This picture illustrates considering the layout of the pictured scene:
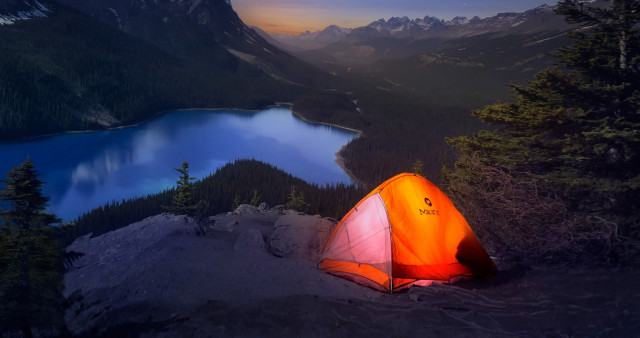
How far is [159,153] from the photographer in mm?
76812

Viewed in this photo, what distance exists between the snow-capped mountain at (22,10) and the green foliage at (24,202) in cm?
13802

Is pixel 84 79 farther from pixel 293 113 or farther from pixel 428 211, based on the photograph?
pixel 428 211

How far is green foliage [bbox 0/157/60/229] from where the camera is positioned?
8.05 meters

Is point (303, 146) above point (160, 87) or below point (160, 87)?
below

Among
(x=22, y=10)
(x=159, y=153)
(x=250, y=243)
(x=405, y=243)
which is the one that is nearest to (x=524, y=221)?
(x=405, y=243)

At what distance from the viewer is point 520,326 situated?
728cm

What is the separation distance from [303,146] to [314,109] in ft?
155

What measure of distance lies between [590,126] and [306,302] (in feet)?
41.0

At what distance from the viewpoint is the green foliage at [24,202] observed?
8.05m

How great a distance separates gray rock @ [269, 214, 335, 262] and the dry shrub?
238 inches

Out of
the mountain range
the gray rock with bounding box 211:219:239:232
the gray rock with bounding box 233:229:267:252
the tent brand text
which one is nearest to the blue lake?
the mountain range

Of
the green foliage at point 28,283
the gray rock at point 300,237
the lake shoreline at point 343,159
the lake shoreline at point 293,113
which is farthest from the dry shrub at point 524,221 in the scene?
the lake shoreline at point 293,113

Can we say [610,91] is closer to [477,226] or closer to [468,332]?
[477,226]

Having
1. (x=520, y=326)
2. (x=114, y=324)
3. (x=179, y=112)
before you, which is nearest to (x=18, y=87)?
(x=179, y=112)
